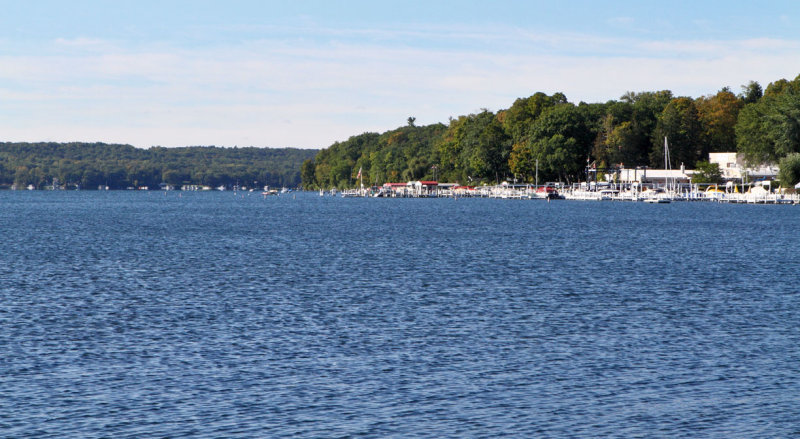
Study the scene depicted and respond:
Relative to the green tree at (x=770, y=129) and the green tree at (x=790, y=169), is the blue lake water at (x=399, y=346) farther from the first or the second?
the green tree at (x=770, y=129)

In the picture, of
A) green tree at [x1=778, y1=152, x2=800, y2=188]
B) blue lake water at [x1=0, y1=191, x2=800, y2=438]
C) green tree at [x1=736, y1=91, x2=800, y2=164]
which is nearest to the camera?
blue lake water at [x1=0, y1=191, x2=800, y2=438]

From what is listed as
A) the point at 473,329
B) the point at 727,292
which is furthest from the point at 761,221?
the point at 473,329

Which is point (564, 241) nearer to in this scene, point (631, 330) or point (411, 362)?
point (631, 330)

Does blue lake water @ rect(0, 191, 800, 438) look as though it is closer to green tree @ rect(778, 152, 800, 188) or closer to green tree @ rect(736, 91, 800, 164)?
green tree @ rect(778, 152, 800, 188)

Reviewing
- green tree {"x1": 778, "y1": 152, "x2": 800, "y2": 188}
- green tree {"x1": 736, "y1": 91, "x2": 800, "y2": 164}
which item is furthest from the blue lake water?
green tree {"x1": 736, "y1": 91, "x2": 800, "y2": 164}

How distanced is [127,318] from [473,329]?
13.8 metres

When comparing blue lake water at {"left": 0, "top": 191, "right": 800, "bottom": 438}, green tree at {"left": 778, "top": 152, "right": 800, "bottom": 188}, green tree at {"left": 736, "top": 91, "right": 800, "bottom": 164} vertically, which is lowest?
A: blue lake water at {"left": 0, "top": 191, "right": 800, "bottom": 438}

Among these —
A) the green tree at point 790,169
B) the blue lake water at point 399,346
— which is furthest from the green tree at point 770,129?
the blue lake water at point 399,346

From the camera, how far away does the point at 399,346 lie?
31266 mm

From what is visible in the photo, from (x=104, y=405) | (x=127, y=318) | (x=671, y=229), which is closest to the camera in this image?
(x=104, y=405)

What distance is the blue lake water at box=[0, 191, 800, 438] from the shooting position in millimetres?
22438

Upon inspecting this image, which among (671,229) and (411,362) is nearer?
(411,362)

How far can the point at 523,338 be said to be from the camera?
32.9 meters

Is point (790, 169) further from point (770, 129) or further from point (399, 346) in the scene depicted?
point (399, 346)
